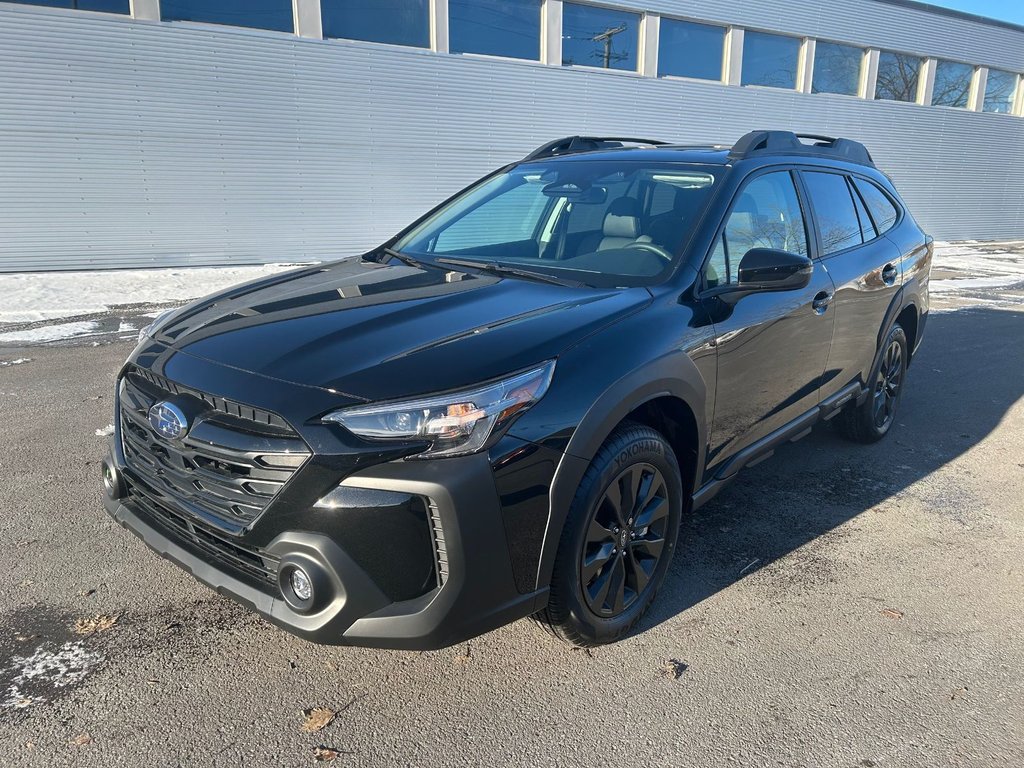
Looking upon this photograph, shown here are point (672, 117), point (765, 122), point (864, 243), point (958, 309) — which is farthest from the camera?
point (765, 122)

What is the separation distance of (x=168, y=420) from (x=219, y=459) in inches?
11.1

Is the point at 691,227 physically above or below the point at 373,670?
above

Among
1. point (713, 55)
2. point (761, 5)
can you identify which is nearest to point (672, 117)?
point (713, 55)

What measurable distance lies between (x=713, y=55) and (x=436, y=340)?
17.9m

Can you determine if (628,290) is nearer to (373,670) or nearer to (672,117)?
(373,670)

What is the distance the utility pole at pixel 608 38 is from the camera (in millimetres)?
16078

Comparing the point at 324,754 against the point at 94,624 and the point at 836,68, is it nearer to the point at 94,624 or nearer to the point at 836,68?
the point at 94,624

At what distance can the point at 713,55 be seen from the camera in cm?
1794

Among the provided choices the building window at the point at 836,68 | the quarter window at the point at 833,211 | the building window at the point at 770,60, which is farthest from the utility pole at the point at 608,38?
the quarter window at the point at 833,211

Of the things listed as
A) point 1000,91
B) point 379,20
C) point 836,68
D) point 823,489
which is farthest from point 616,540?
point 1000,91

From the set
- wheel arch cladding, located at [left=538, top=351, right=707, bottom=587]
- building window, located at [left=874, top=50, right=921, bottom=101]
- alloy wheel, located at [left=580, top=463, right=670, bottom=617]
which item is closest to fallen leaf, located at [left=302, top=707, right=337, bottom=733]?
wheel arch cladding, located at [left=538, top=351, right=707, bottom=587]

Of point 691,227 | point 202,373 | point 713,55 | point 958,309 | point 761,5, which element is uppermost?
point 761,5

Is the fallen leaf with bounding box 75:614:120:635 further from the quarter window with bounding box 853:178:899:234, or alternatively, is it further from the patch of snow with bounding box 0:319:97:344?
the patch of snow with bounding box 0:319:97:344

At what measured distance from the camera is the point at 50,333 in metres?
7.91
